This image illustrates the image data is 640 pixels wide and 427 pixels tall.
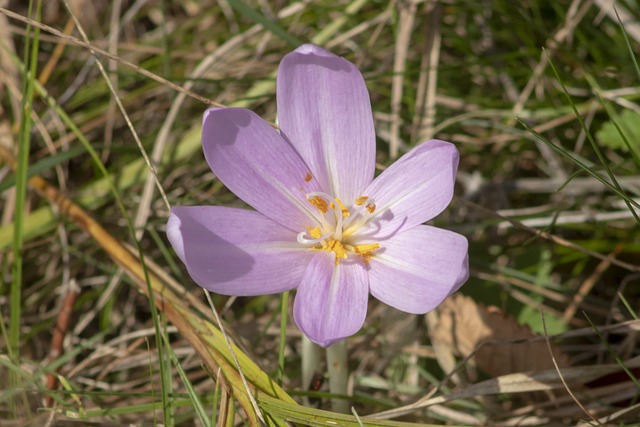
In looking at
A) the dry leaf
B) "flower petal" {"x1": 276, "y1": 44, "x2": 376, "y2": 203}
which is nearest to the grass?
the dry leaf

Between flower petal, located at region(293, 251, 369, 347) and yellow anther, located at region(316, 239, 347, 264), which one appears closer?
flower petal, located at region(293, 251, 369, 347)

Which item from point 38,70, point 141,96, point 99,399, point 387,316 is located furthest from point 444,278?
point 38,70

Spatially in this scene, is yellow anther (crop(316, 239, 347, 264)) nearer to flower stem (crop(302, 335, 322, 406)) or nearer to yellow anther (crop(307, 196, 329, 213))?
yellow anther (crop(307, 196, 329, 213))

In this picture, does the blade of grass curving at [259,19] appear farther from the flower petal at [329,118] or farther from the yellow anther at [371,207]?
the yellow anther at [371,207]

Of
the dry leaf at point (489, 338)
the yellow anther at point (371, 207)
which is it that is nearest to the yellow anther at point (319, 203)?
the yellow anther at point (371, 207)

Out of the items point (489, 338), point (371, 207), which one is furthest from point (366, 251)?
point (489, 338)

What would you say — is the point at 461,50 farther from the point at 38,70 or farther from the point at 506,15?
the point at 38,70

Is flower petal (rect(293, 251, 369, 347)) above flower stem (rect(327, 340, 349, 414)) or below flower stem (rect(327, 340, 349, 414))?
above
